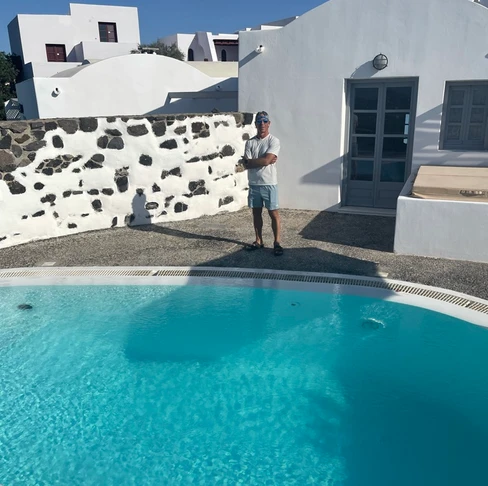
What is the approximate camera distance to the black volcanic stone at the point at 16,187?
7375 millimetres

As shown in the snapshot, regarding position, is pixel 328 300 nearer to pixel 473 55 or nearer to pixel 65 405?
pixel 65 405

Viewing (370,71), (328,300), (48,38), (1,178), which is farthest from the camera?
(48,38)

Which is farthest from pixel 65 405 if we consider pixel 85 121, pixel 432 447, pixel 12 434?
pixel 85 121

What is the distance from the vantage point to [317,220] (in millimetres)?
8828

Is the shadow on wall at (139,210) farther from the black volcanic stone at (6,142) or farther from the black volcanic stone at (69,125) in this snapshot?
the black volcanic stone at (6,142)

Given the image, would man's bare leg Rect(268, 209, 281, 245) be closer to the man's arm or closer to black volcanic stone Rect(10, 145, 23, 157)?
the man's arm

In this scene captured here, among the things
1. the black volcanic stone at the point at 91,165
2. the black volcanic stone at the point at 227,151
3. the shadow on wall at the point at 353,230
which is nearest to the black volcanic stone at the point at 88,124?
the black volcanic stone at the point at 91,165

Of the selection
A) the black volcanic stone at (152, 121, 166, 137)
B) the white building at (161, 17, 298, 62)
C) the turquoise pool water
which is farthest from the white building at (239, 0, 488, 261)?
the white building at (161, 17, 298, 62)

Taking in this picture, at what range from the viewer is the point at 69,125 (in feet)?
25.5

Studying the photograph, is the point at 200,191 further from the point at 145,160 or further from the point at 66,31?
the point at 66,31

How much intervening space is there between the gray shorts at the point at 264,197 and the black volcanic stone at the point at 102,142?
9.25ft

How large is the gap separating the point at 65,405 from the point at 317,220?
18.9ft

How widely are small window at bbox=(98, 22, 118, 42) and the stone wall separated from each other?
38824 millimetres

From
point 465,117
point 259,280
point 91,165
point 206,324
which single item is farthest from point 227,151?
point 206,324
